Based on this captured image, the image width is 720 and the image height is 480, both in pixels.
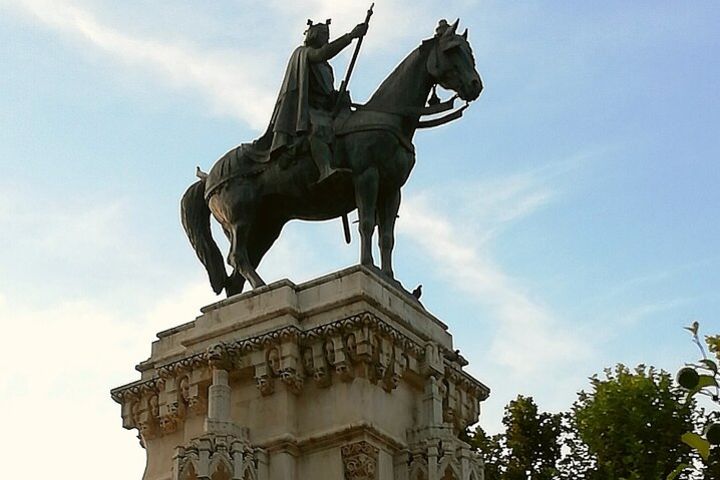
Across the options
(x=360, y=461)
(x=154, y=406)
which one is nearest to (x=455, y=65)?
(x=360, y=461)

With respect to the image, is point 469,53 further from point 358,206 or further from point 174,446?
point 174,446

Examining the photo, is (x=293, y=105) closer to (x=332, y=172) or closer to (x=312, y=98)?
(x=312, y=98)

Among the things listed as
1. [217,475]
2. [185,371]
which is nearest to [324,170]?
[185,371]

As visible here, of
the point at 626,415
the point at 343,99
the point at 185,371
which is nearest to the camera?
the point at 185,371

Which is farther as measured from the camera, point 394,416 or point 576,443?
point 576,443

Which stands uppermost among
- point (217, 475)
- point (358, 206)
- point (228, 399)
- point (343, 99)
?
point (343, 99)

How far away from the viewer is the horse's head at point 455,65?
17.3 metres

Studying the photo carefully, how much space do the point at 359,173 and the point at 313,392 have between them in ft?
9.74

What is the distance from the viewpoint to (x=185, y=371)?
17016mm

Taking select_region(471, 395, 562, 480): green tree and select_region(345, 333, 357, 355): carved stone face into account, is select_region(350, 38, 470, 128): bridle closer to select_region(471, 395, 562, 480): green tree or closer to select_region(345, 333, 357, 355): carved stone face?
select_region(345, 333, 357, 355): carved stone face

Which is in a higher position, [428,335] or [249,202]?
[249,202]

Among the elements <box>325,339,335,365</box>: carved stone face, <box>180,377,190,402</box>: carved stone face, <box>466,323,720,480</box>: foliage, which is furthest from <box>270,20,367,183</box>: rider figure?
<box>466,323,720,480</box>: foliage

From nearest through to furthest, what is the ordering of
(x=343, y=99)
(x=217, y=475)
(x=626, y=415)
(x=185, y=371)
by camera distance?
(x=217, y=475) → (x=185, y=371) → (x=343, y=99) → (x=626, y=415)

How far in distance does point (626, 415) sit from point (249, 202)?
18.5 m
